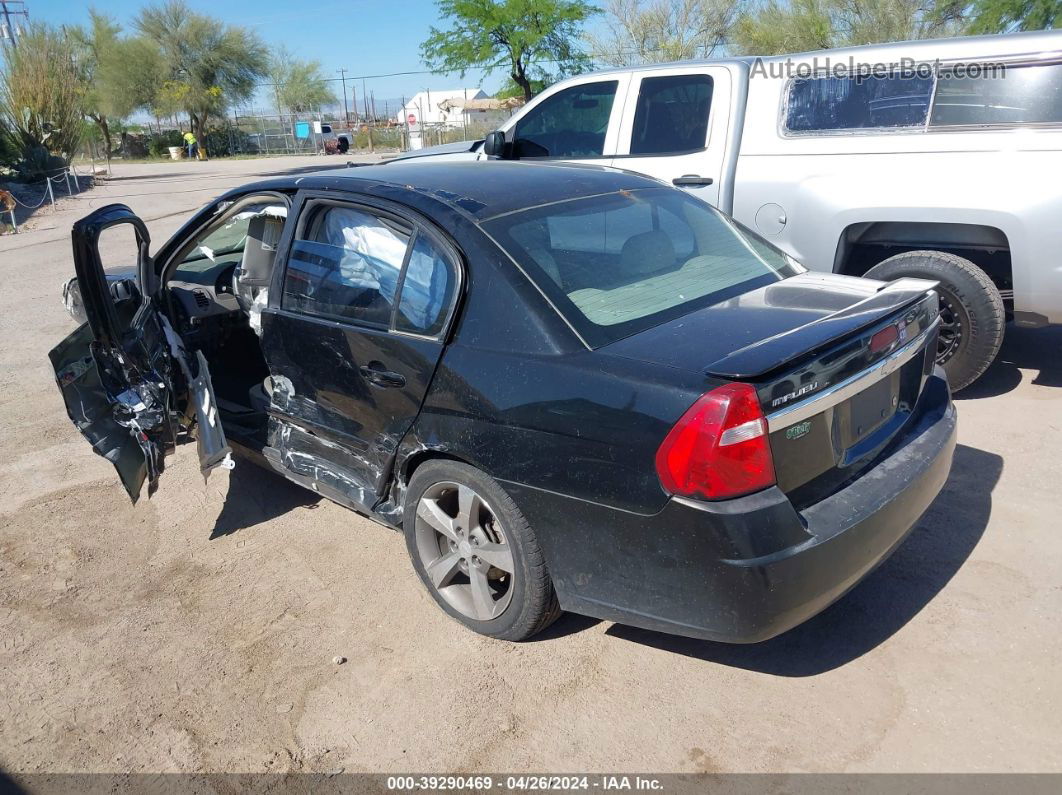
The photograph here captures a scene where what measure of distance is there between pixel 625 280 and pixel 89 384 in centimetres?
254

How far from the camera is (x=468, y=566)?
3248 mm

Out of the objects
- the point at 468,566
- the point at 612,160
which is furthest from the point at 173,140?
the point at 468,566

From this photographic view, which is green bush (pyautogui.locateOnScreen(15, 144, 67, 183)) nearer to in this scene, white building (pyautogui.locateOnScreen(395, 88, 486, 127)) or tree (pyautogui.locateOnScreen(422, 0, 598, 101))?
tree (pyautogui.locateOnScreen(422, 0, 598, 101))

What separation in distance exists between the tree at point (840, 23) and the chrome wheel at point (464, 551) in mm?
23762

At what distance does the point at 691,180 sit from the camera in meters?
6.09

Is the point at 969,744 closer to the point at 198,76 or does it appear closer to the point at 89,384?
the point at 89,384

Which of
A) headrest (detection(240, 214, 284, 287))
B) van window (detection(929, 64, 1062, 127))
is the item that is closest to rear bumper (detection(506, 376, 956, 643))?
headrest (detection(240, 214, 284, 287))

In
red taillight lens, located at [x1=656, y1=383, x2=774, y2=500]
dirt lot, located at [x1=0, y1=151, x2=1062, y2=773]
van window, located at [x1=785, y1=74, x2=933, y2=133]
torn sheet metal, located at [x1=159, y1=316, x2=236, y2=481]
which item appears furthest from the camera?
van window, located at [x1=785, y1=74, x2=933, y2=133]

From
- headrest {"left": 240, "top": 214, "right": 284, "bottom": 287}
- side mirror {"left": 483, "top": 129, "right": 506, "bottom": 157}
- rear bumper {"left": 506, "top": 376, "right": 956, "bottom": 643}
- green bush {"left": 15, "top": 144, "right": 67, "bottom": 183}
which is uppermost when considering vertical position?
side mirror {"left": 483, "top": 129, "right": 506, "bottom": 157}

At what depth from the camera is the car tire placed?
299 cm

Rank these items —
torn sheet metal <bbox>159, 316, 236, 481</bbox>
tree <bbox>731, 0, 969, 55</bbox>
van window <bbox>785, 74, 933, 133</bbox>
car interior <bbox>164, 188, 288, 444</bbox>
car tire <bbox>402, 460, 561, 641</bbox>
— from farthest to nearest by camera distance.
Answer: tree <bbox>731, 0, 969, 55</bbox>, van window <bbox>785, 74, 933, 133</bbox>, car interior <bbox>164, 188, 288, 444</bbox>, torn sheet metal <bbox>159, 316, 236, 481</bbox>, car tire <bbox>402, 460, 561, 641</bbox>

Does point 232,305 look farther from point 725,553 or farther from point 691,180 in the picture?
point 725,553

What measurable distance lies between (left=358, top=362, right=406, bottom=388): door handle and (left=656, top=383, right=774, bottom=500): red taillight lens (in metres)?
1.20

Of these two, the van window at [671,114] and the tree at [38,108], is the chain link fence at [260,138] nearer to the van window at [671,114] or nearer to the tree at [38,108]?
the tree at [38,108]
